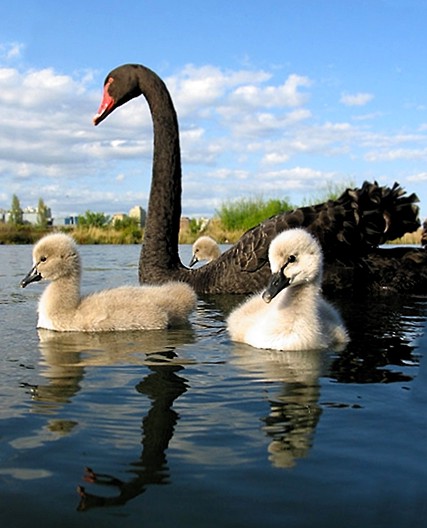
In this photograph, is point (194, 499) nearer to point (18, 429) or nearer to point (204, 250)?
point (18, 429)

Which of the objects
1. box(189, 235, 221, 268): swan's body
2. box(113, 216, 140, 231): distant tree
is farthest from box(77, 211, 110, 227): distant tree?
box(189, 235, 221, 268): swan's body

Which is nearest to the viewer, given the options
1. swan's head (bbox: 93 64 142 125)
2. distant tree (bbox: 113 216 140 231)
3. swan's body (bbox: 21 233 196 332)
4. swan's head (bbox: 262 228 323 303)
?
swan's head (bbox: 262 228 323 303)

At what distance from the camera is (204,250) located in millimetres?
8086

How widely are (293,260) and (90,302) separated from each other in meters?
1.21

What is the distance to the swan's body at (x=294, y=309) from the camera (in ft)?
10.4

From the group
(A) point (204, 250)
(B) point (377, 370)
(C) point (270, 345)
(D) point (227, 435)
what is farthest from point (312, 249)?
(A) point (204, 250)

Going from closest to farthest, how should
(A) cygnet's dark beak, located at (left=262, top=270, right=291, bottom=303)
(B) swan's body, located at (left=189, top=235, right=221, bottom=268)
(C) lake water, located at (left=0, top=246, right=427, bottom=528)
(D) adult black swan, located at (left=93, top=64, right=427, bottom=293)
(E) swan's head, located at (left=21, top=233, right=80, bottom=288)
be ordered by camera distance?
(C) lake water, located at (left=0, top=246, right=427, bottom=528)
(A) cygnet's dark beak, located at (left=262, top=270, right=291, bottom=303)
(E) swan's head, located at (left=21, top=233, right=80, bottom=288)
(D) adult black swan, located at (left=93, top=64, right=427, bottom=293)
(B) swan's body, located at (left=189, top=235, right=221, bottom=268)

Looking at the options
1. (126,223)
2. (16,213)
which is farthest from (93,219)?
(16,213)

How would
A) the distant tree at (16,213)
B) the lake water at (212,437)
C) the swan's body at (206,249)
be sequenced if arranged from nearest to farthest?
the lake water at (212,437) < the swan's body at (206,249) < the distant tree at (16,213)

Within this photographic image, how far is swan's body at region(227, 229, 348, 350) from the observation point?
316 cm

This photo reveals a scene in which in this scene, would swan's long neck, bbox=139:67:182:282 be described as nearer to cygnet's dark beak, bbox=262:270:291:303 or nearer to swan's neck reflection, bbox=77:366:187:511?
cygnet's dark beak, bbox=262:270:291:303

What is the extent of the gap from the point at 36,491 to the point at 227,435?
499 millimetres

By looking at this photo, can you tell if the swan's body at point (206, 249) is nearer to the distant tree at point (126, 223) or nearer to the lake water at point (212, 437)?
the lake water at point (212, 437)

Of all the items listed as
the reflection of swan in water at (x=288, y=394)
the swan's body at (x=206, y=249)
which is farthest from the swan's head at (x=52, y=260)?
the swan's body at (x=206, y=249)
